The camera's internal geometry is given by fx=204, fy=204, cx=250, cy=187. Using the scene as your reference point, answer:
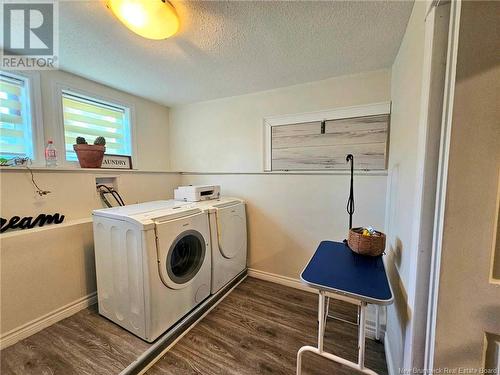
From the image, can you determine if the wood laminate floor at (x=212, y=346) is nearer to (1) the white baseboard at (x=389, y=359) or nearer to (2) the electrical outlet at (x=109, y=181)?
(1) the white baseboard at (x=389, y=359)

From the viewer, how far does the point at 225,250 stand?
206 centimetres

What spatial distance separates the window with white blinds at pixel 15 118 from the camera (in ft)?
5.24

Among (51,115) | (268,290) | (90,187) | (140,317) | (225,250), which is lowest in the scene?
(268,290)

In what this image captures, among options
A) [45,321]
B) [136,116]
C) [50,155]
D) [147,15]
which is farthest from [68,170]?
[147,15]

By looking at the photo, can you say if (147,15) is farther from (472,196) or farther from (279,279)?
(279,279)

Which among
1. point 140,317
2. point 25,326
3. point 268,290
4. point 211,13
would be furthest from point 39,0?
point 268,290

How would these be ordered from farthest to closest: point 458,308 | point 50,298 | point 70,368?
point 50,298
point 70,368
point 458,308

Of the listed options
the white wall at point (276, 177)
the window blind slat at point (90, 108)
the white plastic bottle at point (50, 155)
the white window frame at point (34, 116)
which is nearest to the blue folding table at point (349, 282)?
the white wall at point (276, 177)

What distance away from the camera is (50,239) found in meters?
1.60

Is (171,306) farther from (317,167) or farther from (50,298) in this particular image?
(317,167)

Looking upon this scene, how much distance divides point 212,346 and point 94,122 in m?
2.40

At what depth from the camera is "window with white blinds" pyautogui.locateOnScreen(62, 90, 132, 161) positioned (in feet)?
6.41

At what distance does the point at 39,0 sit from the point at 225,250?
2.10 m

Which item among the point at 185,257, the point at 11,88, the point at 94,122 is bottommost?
the point at 185,257
